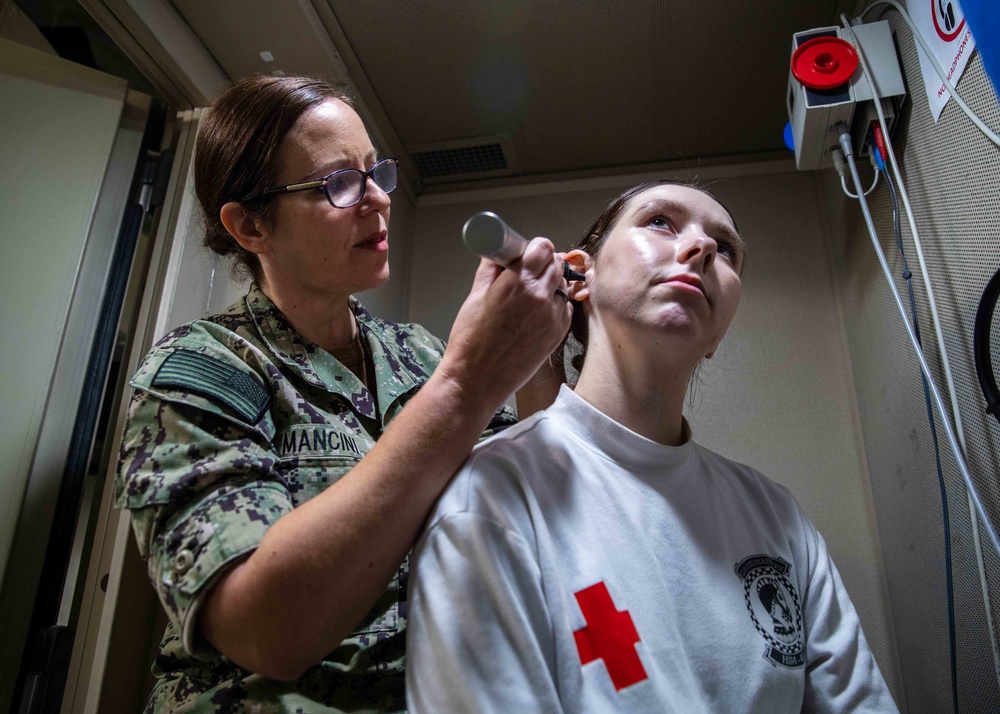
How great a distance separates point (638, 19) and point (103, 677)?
→ 5.82ft

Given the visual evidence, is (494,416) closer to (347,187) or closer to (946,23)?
(347,187)

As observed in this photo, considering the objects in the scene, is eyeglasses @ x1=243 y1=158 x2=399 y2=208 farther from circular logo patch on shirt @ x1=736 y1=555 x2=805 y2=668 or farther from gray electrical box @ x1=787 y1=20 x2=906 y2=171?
gray electrical box @ x1=787 y1=20 x2=906 y2=171

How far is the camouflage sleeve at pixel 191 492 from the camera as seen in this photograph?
0.65 metres

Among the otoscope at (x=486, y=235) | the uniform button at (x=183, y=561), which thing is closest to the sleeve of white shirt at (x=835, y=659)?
the otoscope at (x=486, y=235)

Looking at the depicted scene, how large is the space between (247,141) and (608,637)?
93cm

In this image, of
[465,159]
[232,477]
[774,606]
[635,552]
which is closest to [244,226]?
[232,477]

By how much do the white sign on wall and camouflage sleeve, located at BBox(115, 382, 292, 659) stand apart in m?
1.19

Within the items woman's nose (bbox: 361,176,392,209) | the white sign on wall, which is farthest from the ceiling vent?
the white sign on wall

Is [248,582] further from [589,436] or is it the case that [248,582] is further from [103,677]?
[103,677]

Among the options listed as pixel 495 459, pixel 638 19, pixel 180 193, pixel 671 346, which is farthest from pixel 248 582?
pixel 638 19

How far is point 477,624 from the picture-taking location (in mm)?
614

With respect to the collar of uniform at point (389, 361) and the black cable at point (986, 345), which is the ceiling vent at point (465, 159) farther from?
the black cable at point (986, 345)

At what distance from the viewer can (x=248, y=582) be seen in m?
0.63

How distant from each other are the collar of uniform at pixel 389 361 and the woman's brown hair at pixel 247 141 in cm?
27
